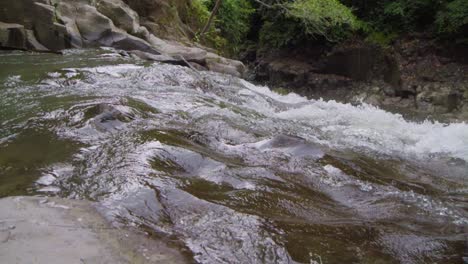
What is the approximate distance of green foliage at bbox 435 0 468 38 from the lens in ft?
48.9

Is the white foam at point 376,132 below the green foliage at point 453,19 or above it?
below

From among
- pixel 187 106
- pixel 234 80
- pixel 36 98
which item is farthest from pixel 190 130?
pixel 234 80

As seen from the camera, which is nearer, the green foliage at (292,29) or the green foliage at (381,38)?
the green foliage at (292,29)

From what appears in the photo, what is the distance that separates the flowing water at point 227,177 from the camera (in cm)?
Answer: 235

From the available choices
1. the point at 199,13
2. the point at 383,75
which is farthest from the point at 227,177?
the point at 199,13

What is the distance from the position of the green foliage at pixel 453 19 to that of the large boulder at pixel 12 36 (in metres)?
13.5

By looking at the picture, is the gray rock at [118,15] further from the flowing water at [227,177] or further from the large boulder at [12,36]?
the flowing water at [227,177]

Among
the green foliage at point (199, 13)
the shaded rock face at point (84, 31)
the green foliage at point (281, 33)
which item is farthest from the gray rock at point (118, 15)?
the green foliage at point (281, 33)

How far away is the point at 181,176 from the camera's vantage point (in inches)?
121

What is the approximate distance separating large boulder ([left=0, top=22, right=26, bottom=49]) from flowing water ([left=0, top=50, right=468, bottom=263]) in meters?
3.11

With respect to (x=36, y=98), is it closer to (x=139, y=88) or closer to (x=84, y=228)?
(x=139, y=88)

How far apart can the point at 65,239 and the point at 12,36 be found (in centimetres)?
837

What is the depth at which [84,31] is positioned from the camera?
35.2ft

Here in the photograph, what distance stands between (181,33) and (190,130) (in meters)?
11.5
